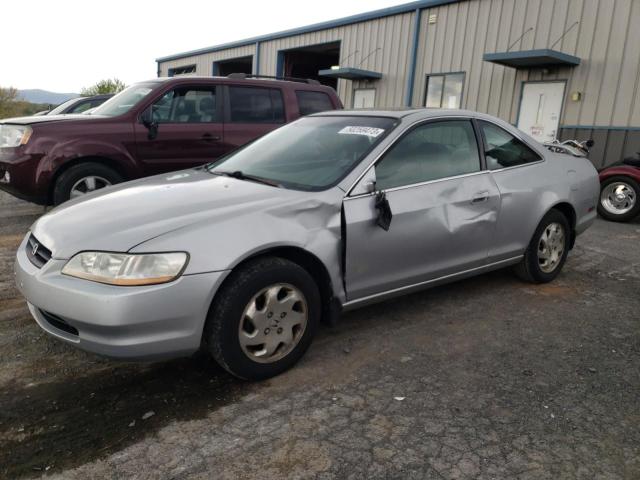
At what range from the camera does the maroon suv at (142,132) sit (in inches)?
223

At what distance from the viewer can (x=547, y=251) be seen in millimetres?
4469

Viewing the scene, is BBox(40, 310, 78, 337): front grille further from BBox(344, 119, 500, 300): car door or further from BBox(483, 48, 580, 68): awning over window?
BBox(483, 48, 580, 68): awning over window

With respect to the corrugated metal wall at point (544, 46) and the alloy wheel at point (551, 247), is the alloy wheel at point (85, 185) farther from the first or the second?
the corrugated metal wall at point (544, 46)

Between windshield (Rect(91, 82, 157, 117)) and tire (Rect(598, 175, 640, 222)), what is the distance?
22.1 ft

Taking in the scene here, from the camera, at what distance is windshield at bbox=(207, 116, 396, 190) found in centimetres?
325

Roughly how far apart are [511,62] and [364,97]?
577cm

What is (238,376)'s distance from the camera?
2.72 meters

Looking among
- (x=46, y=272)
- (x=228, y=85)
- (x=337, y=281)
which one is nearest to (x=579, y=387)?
(x=337, y=281)

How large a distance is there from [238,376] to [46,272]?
108cm

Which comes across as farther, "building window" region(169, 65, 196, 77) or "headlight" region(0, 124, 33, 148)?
"building window" region(169, 65, 196, 77)

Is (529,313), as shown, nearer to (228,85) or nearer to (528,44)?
(228,85)

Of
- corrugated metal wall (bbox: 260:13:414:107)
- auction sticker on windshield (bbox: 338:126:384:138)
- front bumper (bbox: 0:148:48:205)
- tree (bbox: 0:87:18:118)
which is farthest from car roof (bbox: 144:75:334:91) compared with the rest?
tree (bbox: 0:87:18:118)

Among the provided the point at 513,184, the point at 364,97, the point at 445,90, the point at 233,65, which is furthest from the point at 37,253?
the point at 233,65

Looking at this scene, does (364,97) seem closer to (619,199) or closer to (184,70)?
(619,199)
